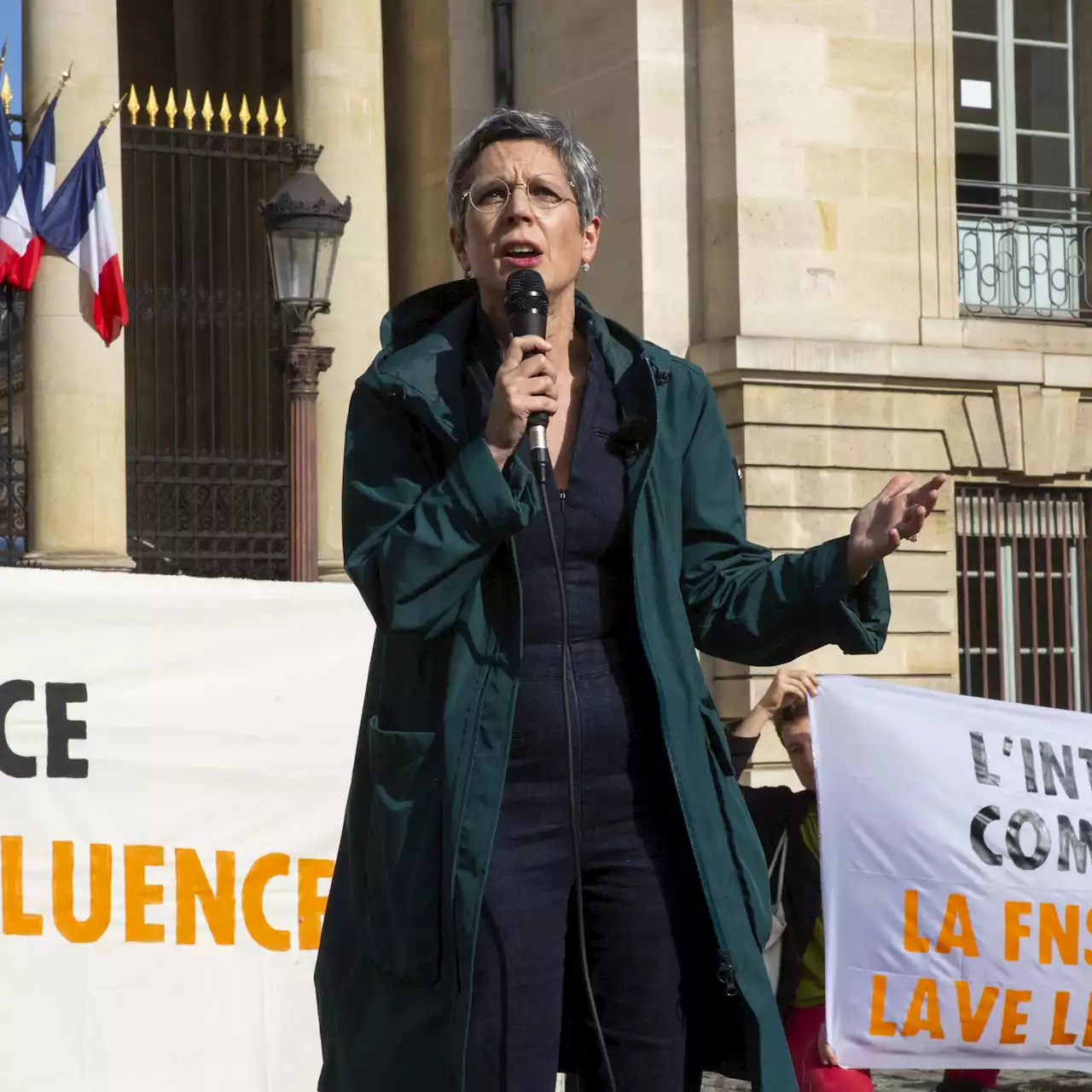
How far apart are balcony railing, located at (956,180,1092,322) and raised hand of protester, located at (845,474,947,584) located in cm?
1408

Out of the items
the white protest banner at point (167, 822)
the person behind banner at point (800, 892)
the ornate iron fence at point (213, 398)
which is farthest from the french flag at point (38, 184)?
the person behind banner at point (800, 892)

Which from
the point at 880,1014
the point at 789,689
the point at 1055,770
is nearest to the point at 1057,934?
the point at 1055,770

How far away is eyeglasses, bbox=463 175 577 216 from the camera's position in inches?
133

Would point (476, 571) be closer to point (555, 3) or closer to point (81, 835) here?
point (81, 835)

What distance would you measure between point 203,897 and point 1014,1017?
2.48m

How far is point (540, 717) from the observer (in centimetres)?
323

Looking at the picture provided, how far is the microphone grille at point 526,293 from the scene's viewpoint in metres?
3.21

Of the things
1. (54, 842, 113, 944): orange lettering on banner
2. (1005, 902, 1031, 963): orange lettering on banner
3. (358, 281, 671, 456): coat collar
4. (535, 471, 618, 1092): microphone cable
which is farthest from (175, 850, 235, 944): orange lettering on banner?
(535, 471, 618, 1092): microphone cable

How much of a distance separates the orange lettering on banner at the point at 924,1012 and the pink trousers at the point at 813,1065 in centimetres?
20

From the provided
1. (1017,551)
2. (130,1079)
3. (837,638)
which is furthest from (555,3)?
(837,638)

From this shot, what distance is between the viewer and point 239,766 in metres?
6.30

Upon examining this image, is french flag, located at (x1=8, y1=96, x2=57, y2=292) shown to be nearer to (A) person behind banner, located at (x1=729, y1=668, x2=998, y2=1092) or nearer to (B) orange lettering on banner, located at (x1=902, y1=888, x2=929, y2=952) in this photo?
(A) person behind banner, located at (x1=729, y1=668, x2=998, y2=1092)

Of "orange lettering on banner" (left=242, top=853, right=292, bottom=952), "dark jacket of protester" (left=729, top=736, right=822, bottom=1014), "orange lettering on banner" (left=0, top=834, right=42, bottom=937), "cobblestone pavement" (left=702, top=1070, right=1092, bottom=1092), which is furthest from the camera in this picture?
"cobblestone pavement" (left=702, top=1070, right=1092, bottom=1092)

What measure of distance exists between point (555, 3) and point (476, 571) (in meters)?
14.5
